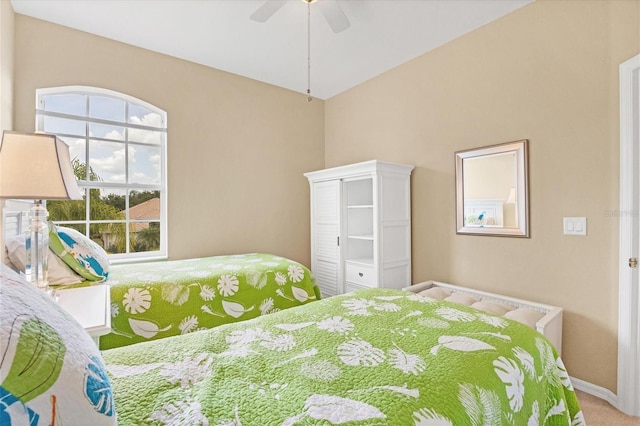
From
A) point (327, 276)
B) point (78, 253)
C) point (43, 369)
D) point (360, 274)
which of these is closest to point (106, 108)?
point (78, 253)

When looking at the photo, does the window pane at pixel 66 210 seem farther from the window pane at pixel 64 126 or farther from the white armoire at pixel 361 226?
the white armoire at pixel 361 226

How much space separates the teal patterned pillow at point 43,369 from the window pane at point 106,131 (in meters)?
2.90

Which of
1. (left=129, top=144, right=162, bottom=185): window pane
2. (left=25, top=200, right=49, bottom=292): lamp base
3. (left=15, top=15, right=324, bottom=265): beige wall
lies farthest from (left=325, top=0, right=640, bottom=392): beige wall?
(left=25, top=200, right=49, bottom=292): lamp base

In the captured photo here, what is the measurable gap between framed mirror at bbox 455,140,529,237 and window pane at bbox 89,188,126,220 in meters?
3.31

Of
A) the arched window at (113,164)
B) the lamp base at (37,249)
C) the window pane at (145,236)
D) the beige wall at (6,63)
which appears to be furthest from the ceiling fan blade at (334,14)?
the window pane at (145,236)

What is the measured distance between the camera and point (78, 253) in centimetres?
185

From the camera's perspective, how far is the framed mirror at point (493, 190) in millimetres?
2352

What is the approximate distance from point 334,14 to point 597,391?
3172 millimetres

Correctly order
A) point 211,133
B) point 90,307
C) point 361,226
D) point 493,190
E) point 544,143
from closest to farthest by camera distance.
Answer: point 90,307 < point 544,143 < point 493,190 < point 211,133 < point 361,226

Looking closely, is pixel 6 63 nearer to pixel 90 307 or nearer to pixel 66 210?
pixel 66 210

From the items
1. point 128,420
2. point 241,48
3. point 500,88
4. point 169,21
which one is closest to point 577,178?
point 500,88

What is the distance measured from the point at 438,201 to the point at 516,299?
1.06 metres

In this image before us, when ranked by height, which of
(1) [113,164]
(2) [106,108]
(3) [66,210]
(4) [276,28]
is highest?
(4) [276,28]

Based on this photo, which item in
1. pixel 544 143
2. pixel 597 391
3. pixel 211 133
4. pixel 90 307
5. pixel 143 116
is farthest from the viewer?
pixel 211 133
